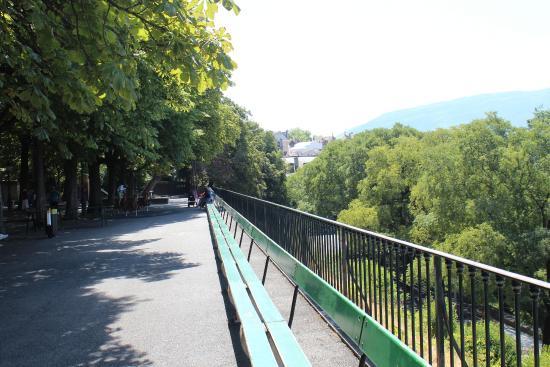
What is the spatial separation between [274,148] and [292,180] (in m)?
11.9

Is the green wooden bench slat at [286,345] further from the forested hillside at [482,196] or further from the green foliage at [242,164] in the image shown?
the green foliage at [242,164]

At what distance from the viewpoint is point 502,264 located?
37.2 meters

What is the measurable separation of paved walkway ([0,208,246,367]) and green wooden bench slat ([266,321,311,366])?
1017 mm

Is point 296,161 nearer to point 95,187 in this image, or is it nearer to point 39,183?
point 95,187

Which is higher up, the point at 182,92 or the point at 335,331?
the point at 182,92

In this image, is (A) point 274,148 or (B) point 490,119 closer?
(B) point 490,119

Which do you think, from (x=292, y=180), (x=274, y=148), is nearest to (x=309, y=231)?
(x=274, y=148)

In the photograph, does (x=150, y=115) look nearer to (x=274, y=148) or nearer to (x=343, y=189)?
(x=343, y=189)

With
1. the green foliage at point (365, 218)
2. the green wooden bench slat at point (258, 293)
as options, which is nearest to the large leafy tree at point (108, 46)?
the green wooden bench slat at point (258, 293)

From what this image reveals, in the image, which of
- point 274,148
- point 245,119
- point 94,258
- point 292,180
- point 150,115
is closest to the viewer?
point 94,258

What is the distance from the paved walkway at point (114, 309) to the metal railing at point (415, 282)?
4.80 ft

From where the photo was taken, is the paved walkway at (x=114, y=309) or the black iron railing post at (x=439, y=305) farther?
the paved walkway at (x=114, y=309)

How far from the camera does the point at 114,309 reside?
23.3ft

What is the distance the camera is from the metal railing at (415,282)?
9.11 ft
